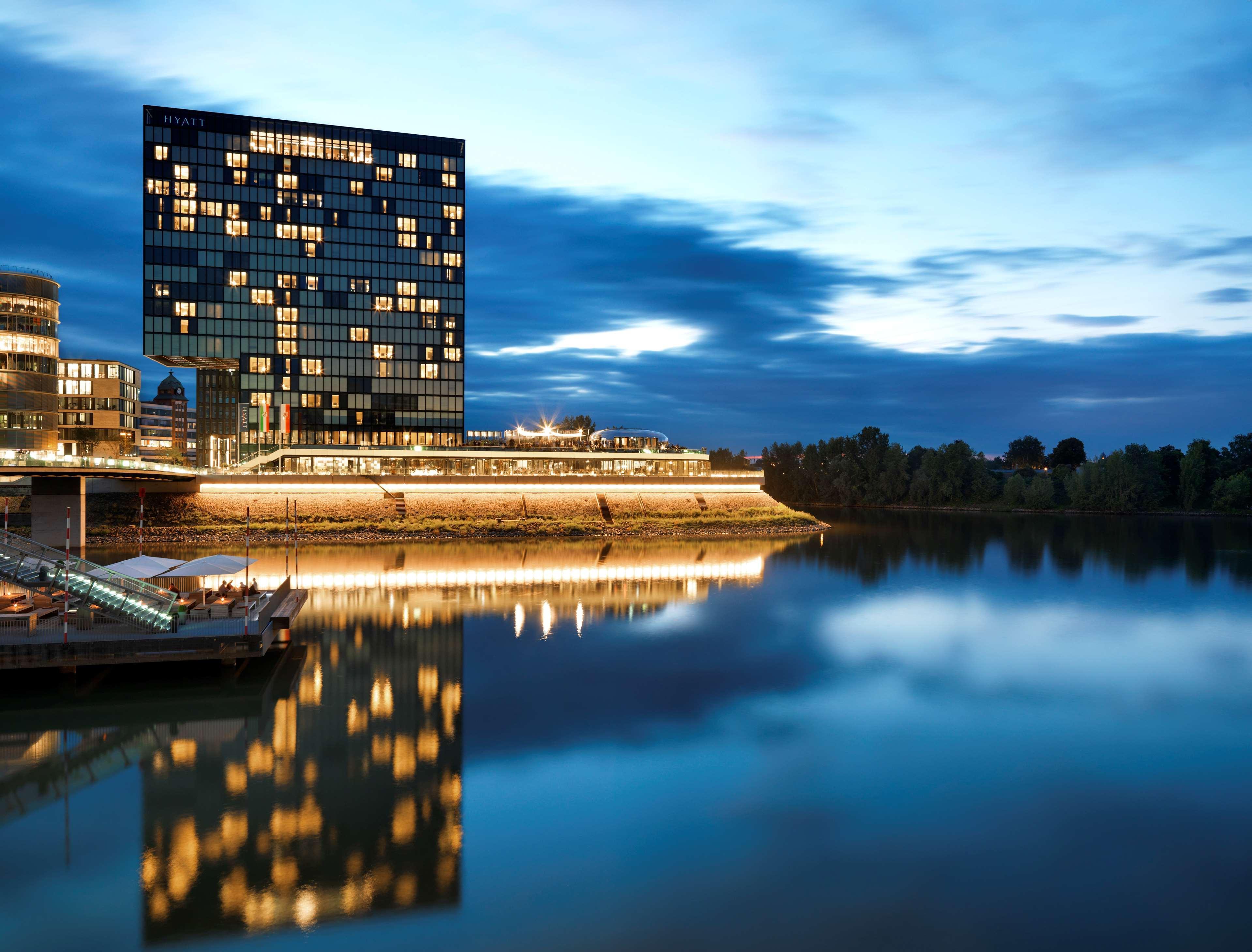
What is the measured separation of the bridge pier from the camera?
66188mm

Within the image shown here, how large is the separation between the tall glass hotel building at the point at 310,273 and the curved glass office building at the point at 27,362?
2669 cm

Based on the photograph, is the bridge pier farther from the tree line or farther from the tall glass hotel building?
the tree line

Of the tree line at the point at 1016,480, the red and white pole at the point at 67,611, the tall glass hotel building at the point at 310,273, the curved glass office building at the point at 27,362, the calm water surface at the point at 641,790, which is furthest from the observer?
the tree line at the point at 1016,480

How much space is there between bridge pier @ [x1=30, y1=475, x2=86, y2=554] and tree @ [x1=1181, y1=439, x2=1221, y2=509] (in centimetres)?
17314

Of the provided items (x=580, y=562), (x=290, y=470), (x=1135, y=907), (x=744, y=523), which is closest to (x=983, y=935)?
(x=1135, y=907)

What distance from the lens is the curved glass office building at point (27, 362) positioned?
8838 cm

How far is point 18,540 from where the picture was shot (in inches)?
1351

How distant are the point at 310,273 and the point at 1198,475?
164m

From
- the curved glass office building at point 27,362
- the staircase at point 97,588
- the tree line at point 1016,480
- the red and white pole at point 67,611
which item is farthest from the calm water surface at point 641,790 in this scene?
the tree line at point 1016,480

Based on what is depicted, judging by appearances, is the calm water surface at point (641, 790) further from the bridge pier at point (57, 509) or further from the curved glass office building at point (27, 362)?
the curved glass office building at point (27, 362)

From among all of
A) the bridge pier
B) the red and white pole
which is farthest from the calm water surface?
the bridge pier

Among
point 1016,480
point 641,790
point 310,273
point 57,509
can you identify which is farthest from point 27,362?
point 1016,480

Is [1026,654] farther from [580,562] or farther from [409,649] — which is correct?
[580,562]

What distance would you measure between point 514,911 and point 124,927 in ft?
23.0
